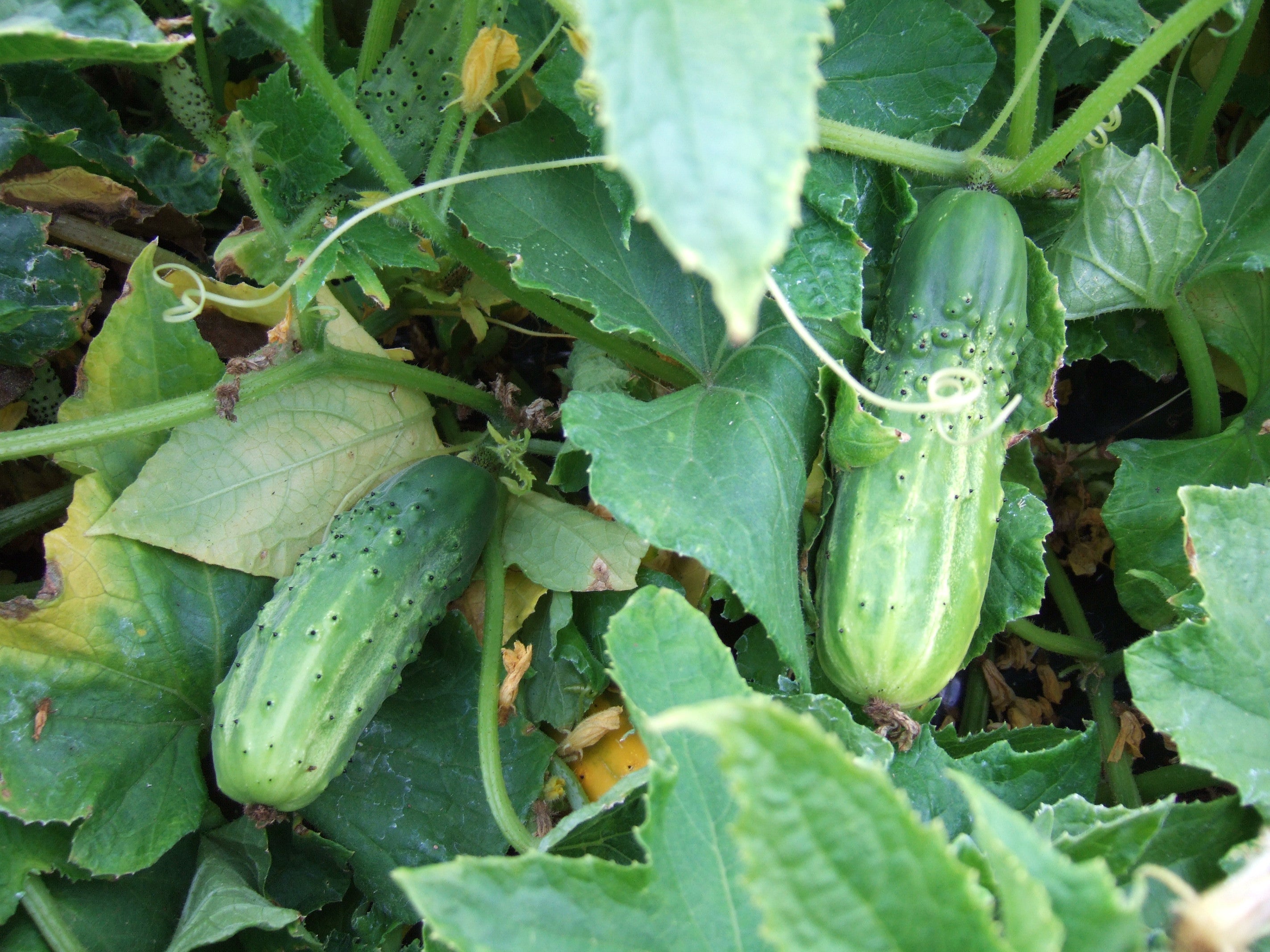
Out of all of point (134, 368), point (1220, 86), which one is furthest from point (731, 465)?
point (1220, 86)

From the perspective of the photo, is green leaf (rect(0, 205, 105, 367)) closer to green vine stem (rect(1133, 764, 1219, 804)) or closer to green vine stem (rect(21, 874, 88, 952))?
green vine stem (rect(21, 874, 88, 952))

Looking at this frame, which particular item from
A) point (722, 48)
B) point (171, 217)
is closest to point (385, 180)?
point (171, 217)

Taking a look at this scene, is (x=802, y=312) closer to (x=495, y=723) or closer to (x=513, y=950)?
(x=495, y=723)

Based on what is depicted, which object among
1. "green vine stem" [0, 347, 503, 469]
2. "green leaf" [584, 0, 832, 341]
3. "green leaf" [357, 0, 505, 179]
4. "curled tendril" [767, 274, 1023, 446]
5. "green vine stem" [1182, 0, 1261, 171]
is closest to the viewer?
"green leaf" [584, 0, 832, 341]

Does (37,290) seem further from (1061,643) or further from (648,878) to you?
(1061,643)

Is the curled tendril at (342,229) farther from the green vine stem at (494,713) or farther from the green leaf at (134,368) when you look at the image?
the green vine stem at (494,713)

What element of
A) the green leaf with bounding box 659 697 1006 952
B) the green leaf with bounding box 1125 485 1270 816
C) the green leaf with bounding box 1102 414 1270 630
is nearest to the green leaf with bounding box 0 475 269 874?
the green leaf with bounding box 659 697 1006 952

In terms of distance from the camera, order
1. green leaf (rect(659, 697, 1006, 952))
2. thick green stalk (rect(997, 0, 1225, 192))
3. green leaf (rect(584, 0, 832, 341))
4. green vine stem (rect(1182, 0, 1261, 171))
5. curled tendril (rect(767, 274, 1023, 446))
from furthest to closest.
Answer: green vine stem (rect(1182, 0, 1261, 171)) → thick green stalk (rect(997, 0, 1225, 192)) → curled tendril (rect(767, 274, 1023, 446)) → green leaf (rect(659, 697, 1006, 952)) → green leaf (rect(584, 0, 832, 341))
